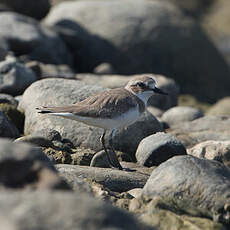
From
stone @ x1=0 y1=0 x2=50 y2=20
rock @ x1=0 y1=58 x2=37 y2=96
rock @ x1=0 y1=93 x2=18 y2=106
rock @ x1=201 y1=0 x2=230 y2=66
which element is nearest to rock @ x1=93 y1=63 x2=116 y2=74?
stone @ x1=0 y1=0 x2=50 y2=20

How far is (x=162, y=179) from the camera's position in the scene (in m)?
5.68

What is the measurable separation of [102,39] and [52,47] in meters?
2.24

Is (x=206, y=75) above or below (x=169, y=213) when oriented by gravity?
below

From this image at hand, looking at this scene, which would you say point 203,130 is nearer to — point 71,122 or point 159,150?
point 159,150

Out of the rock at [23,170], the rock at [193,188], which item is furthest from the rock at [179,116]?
the rock at [23,170]

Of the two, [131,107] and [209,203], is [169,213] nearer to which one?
[209,203]

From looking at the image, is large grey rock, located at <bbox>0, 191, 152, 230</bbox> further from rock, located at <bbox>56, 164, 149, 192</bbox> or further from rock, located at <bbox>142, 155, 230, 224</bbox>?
rock, located at <bbox>56, 164, 149, 192</bbox>

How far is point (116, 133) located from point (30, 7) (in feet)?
30.8

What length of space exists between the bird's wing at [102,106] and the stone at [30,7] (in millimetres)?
10010

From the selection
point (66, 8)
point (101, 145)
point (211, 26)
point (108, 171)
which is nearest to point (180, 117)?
point (101, 145)

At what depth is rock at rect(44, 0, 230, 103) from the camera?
1641cm

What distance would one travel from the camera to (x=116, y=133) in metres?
8.74

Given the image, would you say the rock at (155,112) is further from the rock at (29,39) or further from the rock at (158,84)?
the rock at (29,39)

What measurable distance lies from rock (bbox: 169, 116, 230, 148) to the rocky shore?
0.02 m
